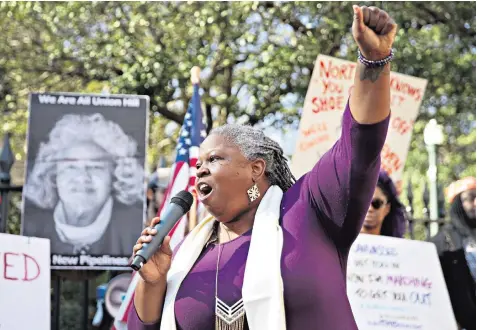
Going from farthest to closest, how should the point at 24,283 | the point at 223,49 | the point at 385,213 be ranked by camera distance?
the point at 223,49, the point at 385,213, the point at 24,283

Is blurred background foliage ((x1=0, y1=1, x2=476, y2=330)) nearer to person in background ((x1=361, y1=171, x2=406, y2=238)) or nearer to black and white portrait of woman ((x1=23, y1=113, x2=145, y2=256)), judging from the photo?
black and white portrait of woman ((x1=23, y1=113, x2=145, y2=256))

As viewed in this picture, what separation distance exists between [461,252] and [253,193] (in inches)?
109

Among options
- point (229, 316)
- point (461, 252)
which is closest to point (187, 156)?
point (461, 252)

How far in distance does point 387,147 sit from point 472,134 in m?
9.28

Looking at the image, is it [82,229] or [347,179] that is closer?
[347,179]

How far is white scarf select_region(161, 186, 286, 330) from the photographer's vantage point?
2195 millimetres

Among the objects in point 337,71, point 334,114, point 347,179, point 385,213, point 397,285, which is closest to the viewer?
point 347,179

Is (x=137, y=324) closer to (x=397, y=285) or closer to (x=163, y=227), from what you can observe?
(x=163, y=227)

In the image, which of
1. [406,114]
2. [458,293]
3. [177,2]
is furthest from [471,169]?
[458,293]

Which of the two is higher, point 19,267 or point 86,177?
point 86,177

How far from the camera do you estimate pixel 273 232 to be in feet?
7.56

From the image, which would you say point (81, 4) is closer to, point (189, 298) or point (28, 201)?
point (28, 201)

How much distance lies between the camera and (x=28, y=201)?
15.9 ft

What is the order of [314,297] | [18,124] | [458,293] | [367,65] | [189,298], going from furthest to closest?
1. [18,124]
2. [458,293]
3. [189,298]
4. [314,297]
5. [367,65]
